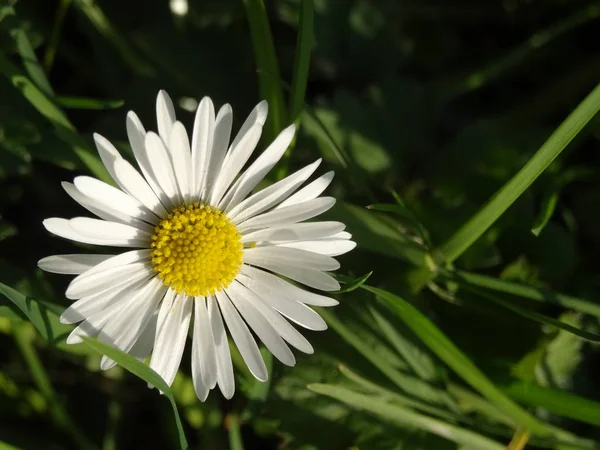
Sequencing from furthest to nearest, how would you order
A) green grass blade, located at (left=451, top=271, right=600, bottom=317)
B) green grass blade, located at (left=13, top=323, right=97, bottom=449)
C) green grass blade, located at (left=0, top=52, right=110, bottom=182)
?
green grass blade, located at (left=13, top=323, right=97, bottom=449) < green grass blade, located at (left=451, top=271, right=600, bottom=317) < green grass blade, located at (left=0, top=52, right=110, bottom=182)

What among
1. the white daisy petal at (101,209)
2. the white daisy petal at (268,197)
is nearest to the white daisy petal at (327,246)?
the white daisy petal at (268,197)

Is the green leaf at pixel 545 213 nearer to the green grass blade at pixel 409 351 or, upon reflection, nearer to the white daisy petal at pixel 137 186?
the green grass blade at pixel 409 351

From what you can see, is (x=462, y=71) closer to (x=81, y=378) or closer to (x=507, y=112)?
(x=507, y=112)

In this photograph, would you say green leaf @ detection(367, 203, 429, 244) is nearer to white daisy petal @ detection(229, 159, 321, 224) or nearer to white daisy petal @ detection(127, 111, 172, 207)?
white daisy petal @ detection(229, 159, 321, 224)

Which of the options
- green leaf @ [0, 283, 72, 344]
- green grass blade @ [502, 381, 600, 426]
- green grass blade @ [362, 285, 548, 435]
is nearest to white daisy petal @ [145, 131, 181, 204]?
green leaf @ [0, 283, 72, 344]

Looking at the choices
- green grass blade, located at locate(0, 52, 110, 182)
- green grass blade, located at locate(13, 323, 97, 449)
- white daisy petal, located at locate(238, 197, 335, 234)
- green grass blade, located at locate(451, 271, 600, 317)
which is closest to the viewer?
white daisy petal, located at locate(238, 197, 335, 234)

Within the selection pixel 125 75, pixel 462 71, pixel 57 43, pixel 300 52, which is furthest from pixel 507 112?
pixel 57 43
